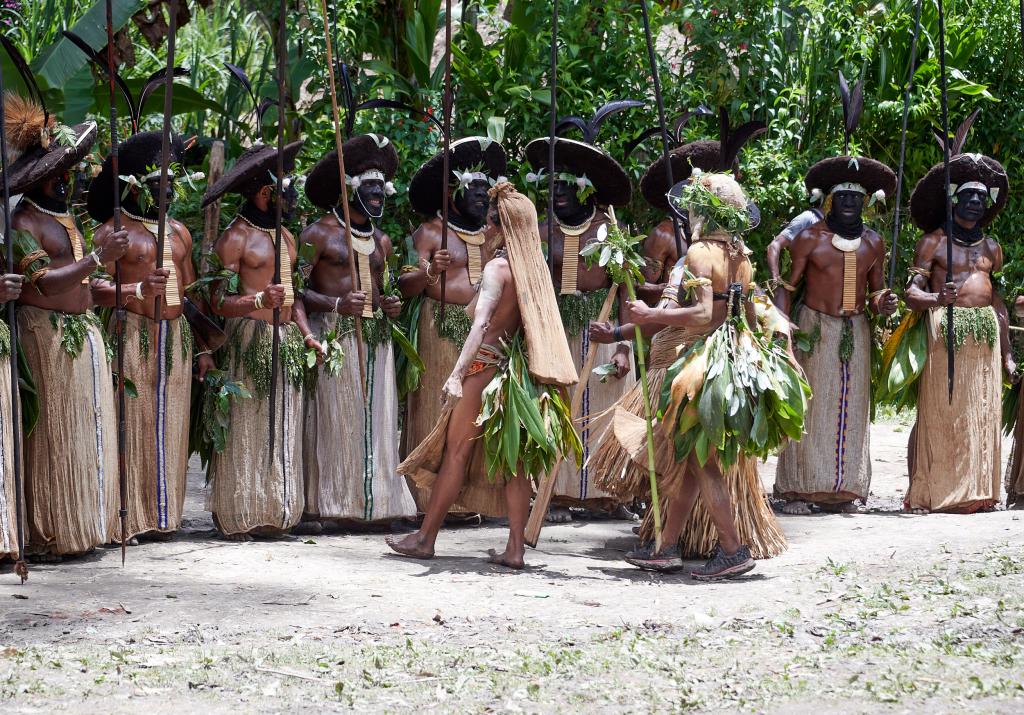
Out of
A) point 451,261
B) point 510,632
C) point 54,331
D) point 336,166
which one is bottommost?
point 510,632

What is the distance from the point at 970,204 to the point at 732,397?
2.97 m

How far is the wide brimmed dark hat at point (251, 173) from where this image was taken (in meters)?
6.41

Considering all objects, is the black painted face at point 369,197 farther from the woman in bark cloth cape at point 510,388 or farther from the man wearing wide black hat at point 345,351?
the woman in bark cloth cape at point 510,388

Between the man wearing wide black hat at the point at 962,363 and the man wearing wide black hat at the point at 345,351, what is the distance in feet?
10.2

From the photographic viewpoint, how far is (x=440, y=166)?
722cm

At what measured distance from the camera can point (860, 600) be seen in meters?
5.02

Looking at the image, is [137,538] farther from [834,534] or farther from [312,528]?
[834,534]

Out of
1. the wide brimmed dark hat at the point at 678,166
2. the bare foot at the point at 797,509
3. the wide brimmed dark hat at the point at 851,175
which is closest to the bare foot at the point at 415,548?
the bare foot at the point at 797,509

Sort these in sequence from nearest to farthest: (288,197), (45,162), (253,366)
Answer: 1. (45,162)
2. (253,366)
3. (288,197)

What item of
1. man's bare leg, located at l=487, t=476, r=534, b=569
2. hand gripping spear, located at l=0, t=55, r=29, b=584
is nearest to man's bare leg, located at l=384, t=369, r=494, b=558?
man's bare leg, located at l=487, t=476, r=534, b=569

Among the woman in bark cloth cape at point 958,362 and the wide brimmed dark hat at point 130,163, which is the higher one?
the wide brimmed dark hat at point 130,163

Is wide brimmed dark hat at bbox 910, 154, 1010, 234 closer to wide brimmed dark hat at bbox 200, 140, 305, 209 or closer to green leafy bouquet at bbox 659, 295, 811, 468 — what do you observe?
green leafy bouquet at bbox 659, 295, 811, 468

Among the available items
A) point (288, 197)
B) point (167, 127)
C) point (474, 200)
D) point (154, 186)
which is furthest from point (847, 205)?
point (167, 127)

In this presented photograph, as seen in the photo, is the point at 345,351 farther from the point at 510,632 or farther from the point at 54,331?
the point at 510,632
